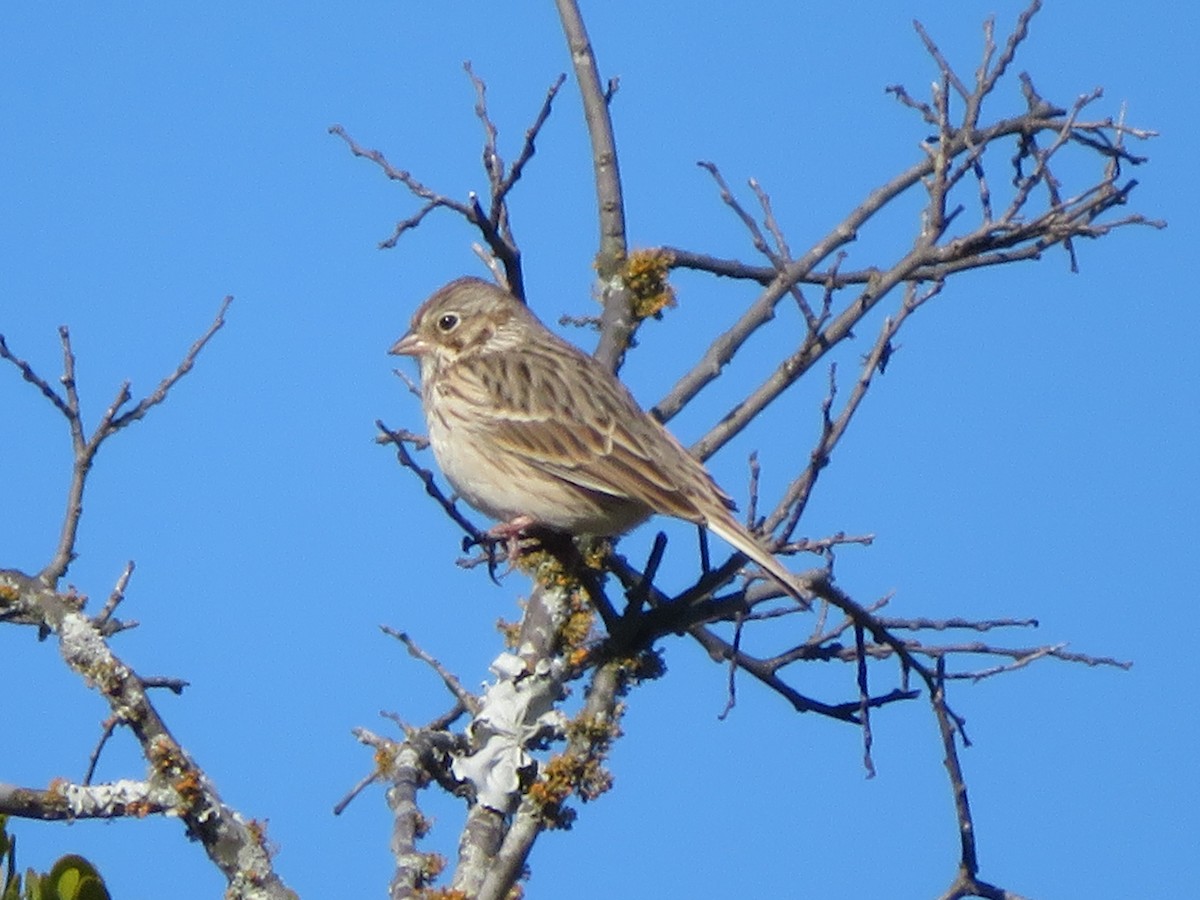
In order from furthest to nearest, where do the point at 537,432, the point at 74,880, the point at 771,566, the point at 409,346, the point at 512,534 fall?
the point at 409,346
the point at 537,432
the point at 512,534
the point at 771,566
the point at 74,880

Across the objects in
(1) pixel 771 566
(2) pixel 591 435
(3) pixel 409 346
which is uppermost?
(3) pixel 409 346

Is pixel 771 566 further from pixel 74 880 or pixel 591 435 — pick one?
pixel 74 880

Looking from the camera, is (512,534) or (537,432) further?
(537,432)

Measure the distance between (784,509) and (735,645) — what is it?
0.46 metres

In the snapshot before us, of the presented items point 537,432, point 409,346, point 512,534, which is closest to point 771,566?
point 512,534

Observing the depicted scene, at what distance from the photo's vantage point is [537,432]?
7.77 meters

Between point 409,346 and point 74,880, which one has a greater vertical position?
point 409,346

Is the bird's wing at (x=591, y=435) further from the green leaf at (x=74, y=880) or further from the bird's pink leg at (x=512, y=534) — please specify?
the green leaf at (x=74, y=880)

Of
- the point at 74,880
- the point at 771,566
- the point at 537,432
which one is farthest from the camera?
the point at 537,432

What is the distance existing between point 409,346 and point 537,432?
124 centimetres

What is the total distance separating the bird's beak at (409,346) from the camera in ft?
28.7

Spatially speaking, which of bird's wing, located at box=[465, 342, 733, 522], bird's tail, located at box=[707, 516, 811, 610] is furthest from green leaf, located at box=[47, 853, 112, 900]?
bird's wing, located at box=[465, 342, 733, 522]

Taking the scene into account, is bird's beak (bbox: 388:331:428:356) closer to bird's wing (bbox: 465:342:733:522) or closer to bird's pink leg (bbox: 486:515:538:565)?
bird's wing (bbox: 465:342:733:522)

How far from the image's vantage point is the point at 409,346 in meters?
8.78
